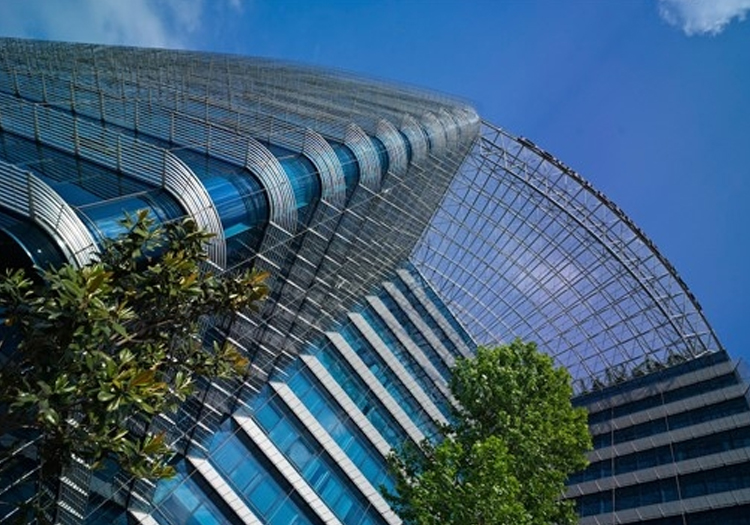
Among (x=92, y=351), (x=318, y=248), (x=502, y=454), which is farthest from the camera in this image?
(x=318, y=248)

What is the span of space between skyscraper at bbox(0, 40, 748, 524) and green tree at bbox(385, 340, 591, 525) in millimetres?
7433

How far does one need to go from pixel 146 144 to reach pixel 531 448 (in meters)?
12.6

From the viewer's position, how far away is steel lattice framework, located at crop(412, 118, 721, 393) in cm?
4512

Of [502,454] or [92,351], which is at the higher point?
[502,454]

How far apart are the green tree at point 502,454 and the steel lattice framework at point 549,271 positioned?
28.3 meters

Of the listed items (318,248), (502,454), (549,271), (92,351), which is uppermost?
(549,271)

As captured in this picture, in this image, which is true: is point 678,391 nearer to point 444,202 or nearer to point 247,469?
point 444,202

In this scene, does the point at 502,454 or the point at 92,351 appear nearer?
the point at 92,351

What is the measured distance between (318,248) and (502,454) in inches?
469

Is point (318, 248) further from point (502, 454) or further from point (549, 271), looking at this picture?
point (549, 271)

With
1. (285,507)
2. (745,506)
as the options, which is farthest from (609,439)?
(285,507)

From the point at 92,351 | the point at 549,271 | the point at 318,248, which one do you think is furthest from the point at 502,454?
the point at 549,271

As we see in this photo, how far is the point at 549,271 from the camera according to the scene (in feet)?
156

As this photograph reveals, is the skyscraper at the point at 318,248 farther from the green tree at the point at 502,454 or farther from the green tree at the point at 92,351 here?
the green tree at the point at 502,454
